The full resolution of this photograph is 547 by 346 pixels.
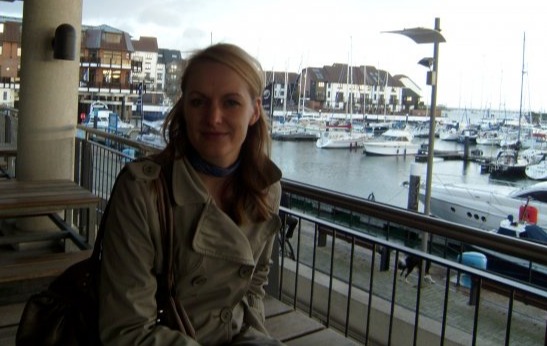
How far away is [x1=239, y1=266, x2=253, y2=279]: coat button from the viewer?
1523 millimetres

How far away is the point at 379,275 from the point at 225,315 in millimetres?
10041

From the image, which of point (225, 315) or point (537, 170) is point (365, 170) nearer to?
point (537, 170)

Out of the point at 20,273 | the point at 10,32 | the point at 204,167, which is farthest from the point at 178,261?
the point at 10,32

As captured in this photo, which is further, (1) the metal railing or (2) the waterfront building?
(2) the waterfront building

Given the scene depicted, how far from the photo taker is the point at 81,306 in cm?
140

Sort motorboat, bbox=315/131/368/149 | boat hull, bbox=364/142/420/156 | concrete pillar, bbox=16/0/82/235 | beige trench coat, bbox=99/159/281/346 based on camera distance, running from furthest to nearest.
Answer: motorboat, bbox=315/131/368/149, boat hull, bbox=364/142/420/156, concrete pillar, bbox=16/0/82/235, beige trench coat, bbox=99/159/281/346

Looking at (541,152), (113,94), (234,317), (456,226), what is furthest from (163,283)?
(541,152)

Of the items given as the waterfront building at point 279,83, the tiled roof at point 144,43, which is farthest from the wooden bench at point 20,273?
the tiled roof at point 144,43

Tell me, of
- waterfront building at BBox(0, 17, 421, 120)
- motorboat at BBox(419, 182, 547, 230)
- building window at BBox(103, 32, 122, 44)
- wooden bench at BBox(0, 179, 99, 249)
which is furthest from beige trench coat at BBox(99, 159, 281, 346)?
motorboat at BBox(419, 182, 547, 230)

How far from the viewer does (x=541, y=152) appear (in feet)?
115

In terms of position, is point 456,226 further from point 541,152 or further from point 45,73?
point 541,152

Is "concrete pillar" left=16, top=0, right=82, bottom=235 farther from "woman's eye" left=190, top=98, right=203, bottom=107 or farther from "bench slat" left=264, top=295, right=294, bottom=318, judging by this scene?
"woman's eye" left=190, top=98, right=203, bottom=107

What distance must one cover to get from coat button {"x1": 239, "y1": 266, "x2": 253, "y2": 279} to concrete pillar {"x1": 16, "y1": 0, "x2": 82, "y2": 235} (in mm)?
3507

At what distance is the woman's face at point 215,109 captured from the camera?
1551 millimetres
